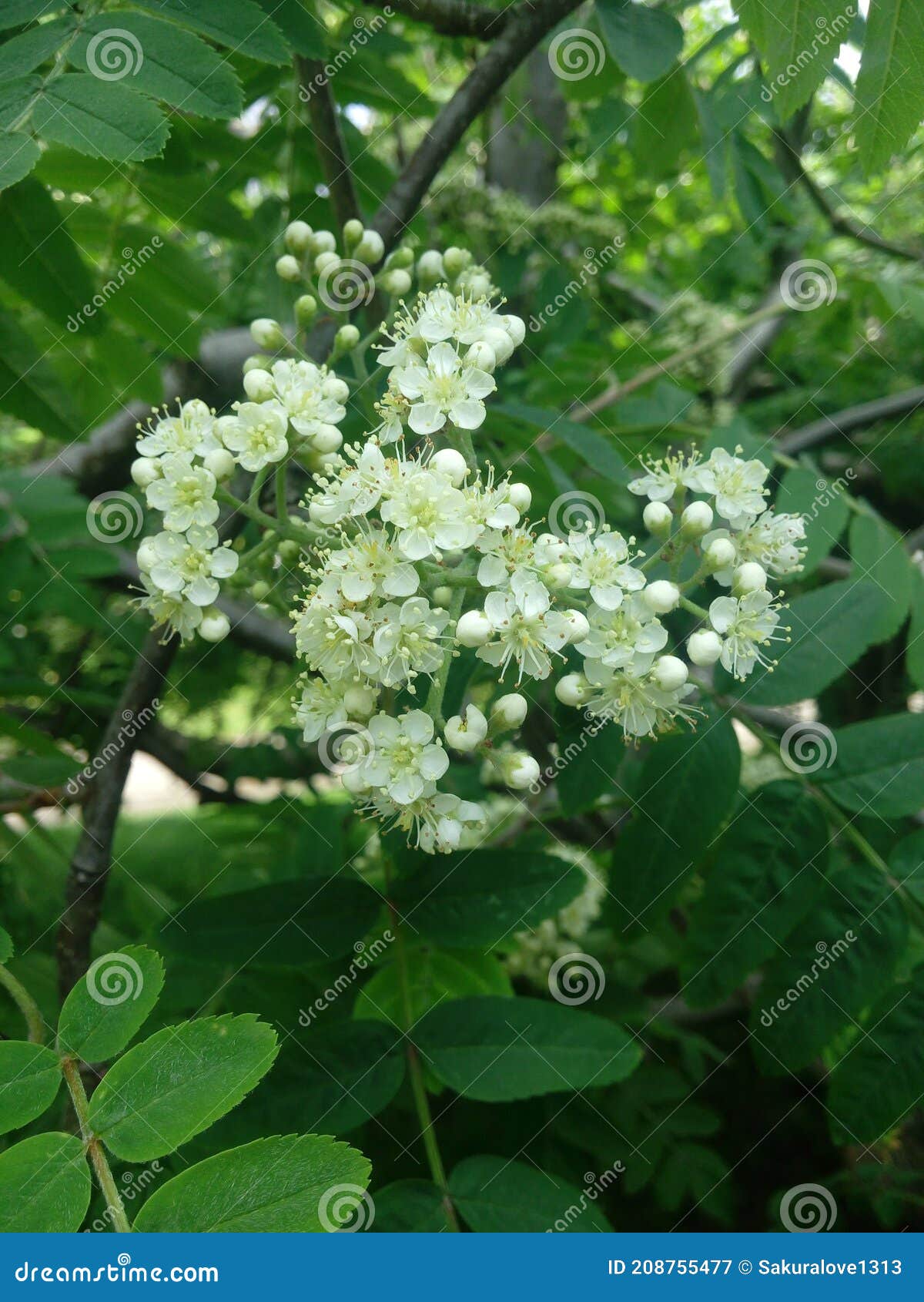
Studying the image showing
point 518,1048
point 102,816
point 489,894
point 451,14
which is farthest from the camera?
point 451,14

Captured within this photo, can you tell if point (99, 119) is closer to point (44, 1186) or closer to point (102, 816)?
point (102, 816)

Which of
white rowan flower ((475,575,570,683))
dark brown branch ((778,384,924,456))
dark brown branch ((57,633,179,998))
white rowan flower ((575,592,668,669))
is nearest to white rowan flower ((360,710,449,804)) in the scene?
white rowan flower ((475,575,570,683))

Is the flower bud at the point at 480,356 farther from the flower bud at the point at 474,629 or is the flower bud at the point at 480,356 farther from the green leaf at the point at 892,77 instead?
the green leaf at the point at 892,77

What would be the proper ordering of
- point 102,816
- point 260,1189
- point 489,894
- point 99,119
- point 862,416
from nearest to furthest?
point 260,1189 < point 99,119 < point 489,894 < point 102,816 < point 862,416

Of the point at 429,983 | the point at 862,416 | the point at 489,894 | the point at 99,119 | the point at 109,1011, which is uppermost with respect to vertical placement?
the point at 862,416

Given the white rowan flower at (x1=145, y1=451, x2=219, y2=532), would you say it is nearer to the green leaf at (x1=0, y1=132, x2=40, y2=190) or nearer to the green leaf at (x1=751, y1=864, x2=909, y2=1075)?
the green leaf at (x1=0, y1=132, x2=40, y2=190)

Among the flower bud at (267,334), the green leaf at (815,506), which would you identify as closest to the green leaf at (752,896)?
the green leaf at (815,506)

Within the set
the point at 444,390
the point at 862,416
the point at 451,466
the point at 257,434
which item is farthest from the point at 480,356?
the point at 862,416
